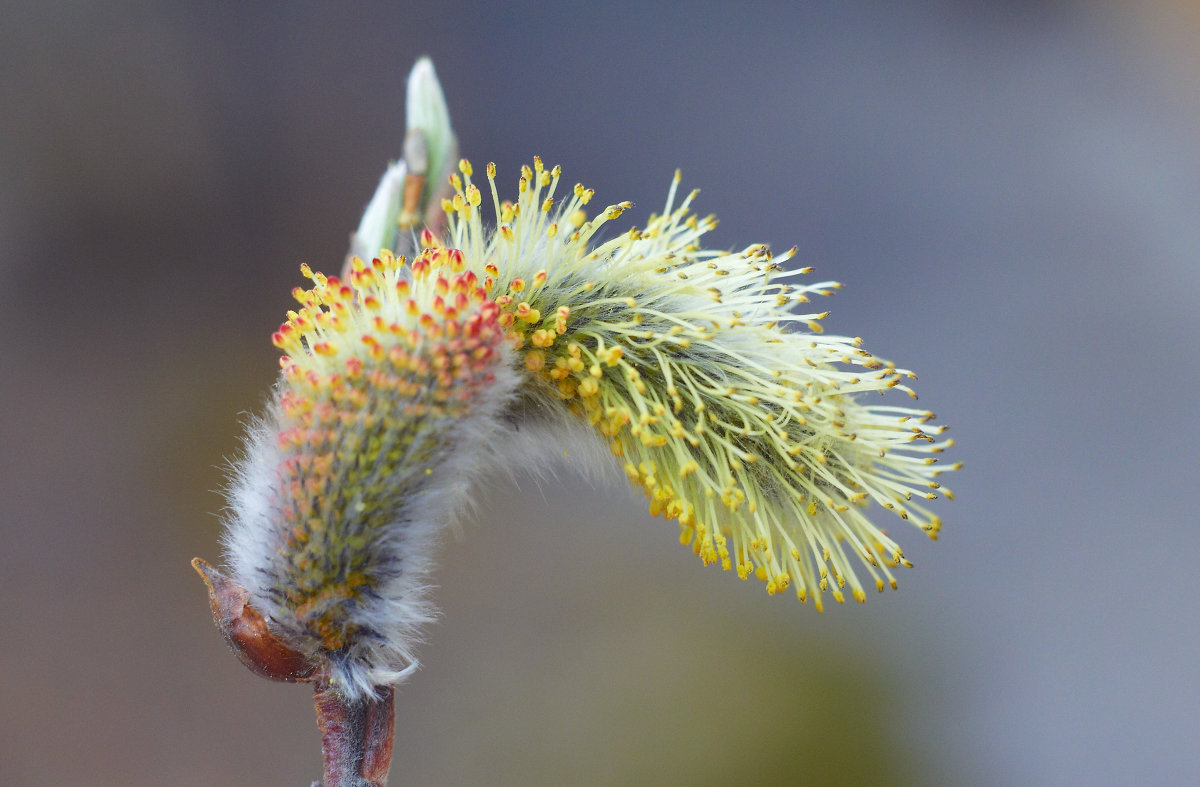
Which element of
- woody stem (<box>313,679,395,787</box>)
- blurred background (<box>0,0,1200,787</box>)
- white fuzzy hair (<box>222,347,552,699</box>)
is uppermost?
blurred background (<box>0,0,1200,787</box>)

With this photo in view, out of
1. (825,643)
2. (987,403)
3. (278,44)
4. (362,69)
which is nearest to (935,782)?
(825,643)

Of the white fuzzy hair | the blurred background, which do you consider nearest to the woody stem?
the white fuzzy hair

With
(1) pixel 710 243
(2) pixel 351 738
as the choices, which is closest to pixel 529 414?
(2) pixel 351 738

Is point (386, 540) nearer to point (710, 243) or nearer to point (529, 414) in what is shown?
point (529, 414)

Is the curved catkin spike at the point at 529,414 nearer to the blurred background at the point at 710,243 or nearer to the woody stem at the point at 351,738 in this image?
the woody stem at the point at 351,738

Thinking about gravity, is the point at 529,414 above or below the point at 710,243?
below

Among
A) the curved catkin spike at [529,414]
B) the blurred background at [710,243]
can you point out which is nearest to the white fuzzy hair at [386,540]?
the curved catkin spike at [529,414]

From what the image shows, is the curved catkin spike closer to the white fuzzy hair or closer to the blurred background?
the white fuzzy hair
